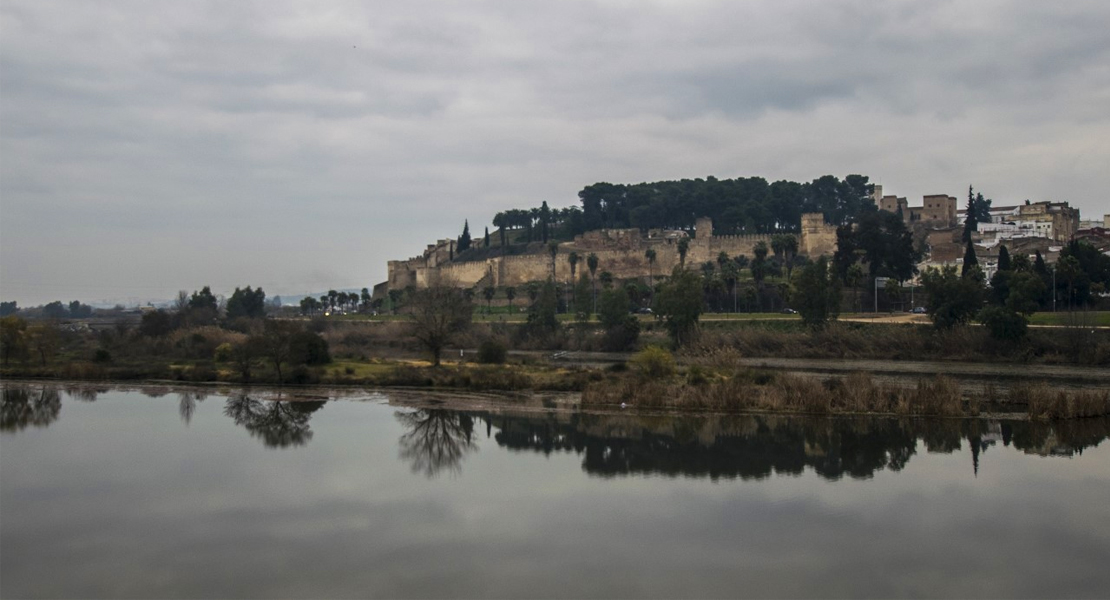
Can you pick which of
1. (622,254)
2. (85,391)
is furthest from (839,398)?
(622,254)

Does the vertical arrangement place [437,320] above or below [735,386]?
above

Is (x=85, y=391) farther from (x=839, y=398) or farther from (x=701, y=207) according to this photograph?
(x=701, y=207)

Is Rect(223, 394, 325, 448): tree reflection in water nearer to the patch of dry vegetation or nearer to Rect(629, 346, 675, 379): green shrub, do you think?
Rect(629, 346, 675, 379): green shrub

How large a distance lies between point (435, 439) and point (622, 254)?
132 ft

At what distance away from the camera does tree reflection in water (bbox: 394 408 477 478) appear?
14747mm

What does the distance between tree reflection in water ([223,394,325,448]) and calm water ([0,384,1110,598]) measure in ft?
0.40

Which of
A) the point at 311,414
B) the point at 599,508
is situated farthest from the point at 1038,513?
the point at 311,414

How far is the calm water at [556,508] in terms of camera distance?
9.34m

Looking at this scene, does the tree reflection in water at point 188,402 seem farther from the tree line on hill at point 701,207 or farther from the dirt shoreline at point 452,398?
the tree line on hill at point 701,207

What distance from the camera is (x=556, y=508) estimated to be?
11906mm

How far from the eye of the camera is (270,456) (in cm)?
1545

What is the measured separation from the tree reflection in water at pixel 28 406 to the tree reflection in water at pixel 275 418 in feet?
12.1

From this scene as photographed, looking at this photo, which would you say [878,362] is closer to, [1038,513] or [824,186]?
[1038,513]

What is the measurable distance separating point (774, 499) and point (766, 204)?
4977 cm
